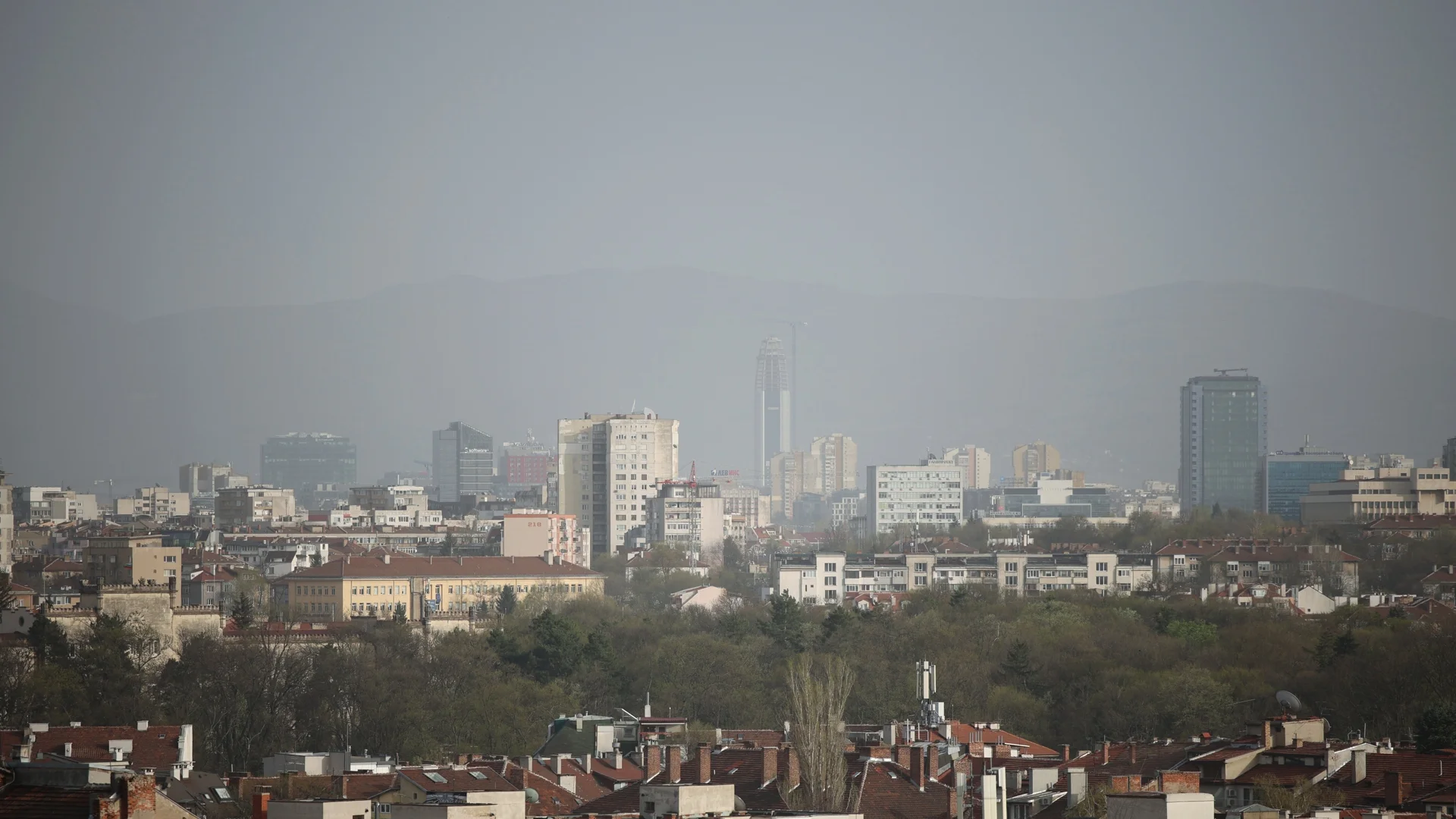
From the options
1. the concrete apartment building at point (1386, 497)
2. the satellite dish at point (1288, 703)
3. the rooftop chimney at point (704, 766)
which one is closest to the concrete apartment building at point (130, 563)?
the satellite dish at point (1288, 703)

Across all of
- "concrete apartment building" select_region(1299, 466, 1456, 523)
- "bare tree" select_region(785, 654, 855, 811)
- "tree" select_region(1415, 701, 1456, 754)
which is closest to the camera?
"bare tree" select_region(785, 654, 855, 811)

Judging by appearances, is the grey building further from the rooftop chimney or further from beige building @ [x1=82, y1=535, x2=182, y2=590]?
the rooftop chimney

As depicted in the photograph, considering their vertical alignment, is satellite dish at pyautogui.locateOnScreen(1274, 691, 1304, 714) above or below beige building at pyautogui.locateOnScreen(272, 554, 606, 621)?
below

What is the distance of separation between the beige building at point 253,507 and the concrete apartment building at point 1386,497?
204 ft

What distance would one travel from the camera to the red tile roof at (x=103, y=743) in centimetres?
4038

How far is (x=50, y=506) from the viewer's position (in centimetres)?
17000

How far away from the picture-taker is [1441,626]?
7394 cm

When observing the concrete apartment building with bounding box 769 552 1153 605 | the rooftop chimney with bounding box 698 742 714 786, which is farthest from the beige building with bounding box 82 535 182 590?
the rooftop chimney with bounding box 698 742 714 786

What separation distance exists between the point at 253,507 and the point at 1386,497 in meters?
78.2

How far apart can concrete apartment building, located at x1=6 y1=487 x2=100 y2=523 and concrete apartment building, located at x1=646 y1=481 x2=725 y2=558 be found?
1437 inches

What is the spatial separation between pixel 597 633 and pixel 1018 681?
44.7 feet

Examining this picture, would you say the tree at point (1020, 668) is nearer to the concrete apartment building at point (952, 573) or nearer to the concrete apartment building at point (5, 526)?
the concrete apartment building at point (952, 573)

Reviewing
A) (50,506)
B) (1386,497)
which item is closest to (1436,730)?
(1386,497)

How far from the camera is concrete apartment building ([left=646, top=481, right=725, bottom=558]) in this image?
166 m
